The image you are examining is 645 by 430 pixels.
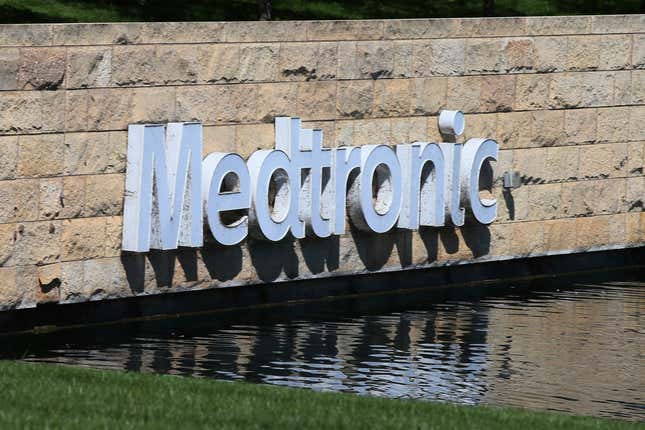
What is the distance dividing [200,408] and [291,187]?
7.36 meters

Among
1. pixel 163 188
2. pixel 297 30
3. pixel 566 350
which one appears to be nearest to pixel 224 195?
pixel 163 188

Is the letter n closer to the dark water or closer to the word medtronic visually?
the word medtronic

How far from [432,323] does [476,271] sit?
10.9 feet

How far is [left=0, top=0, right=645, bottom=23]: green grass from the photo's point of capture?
2583 centimetres

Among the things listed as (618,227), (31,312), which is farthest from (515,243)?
(31,312)

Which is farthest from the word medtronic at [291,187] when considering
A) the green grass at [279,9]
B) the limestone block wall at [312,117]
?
the green grass at [279,9]

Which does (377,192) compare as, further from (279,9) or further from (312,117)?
(279,9)

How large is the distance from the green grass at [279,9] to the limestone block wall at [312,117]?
7.31 meters

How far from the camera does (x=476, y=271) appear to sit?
2128 centimetres

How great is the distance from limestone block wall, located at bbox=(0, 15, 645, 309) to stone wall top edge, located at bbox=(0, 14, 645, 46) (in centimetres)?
2

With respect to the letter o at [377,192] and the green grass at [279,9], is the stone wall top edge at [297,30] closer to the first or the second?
the letter o at [377,192]

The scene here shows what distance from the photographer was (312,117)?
1892 cm

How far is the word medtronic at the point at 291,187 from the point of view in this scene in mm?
17078

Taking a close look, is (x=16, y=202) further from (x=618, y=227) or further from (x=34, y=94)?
(x=618, y=227)
